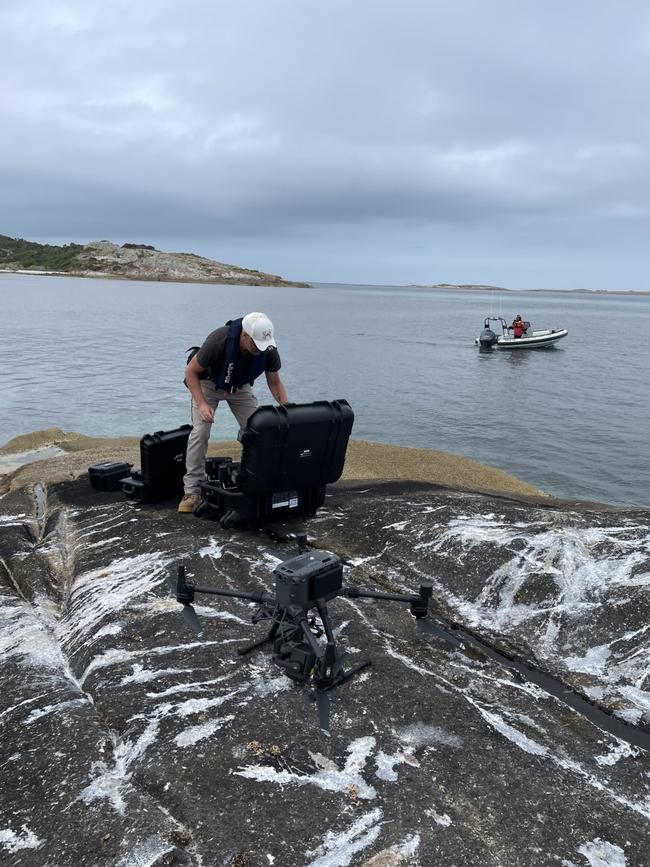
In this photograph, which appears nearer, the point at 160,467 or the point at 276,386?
the point at 276,386

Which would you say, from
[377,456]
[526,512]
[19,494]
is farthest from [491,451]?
[19,494]

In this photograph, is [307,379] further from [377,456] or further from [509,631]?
[509,631]

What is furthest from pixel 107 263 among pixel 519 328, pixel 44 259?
pixel 519 328

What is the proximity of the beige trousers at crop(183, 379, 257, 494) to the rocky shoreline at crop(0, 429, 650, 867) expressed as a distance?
1.83ft

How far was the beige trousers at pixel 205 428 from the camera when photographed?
7289mm

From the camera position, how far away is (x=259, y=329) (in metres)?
6.59

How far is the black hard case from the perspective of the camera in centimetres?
774

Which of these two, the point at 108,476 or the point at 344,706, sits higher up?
the point at 108,476

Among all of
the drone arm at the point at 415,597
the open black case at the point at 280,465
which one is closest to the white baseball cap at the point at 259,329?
the open black case at the point at 280,465

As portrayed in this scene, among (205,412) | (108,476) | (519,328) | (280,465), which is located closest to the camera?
(280,465)

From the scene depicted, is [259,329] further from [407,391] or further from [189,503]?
[407,391]

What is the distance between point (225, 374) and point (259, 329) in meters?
0.76

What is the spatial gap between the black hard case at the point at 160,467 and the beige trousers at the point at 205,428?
0.36 m

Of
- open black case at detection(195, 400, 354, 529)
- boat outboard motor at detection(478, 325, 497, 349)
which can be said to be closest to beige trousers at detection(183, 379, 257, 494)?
open black case at detection(195, 400, 354, 529)
